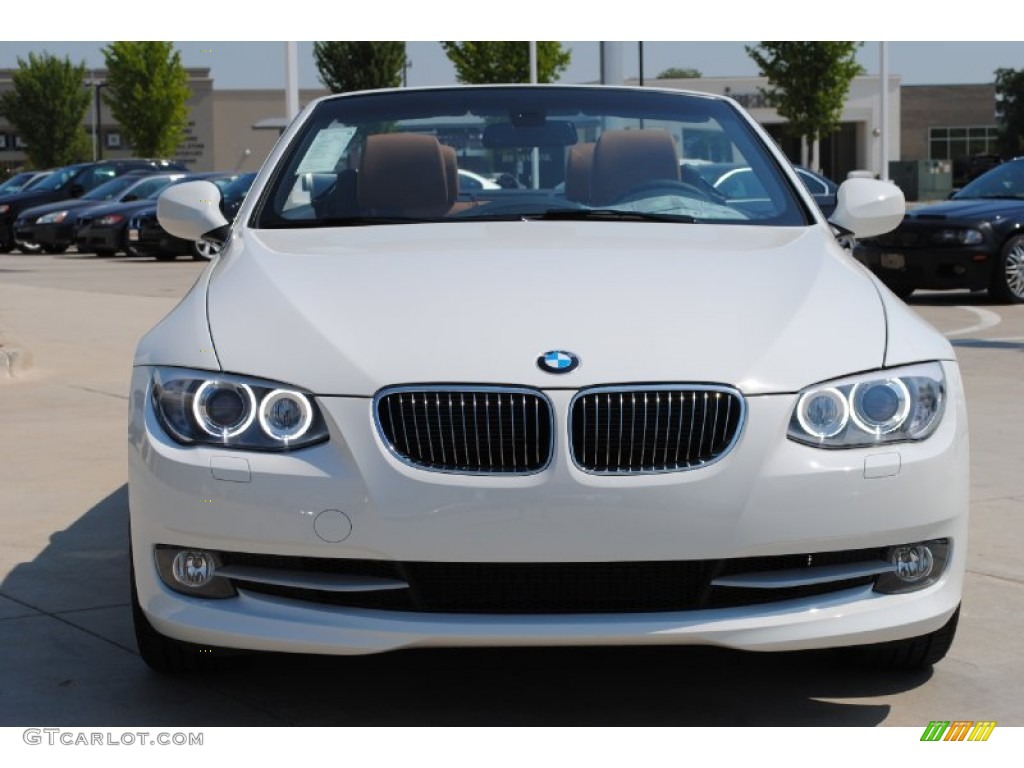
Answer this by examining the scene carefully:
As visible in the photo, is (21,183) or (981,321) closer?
(981,321)

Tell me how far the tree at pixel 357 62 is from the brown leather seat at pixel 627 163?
196 feet

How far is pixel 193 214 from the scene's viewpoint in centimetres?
534

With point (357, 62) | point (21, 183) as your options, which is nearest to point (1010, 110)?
point (357, 62)

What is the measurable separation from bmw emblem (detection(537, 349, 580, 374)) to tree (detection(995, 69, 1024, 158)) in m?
84.6

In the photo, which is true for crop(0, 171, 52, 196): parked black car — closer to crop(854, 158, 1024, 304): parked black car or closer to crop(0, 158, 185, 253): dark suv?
crop(0, 158, 185, 253): dark suv

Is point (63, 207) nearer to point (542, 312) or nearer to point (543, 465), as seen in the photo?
point (542, 312)

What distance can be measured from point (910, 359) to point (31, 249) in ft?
93.6

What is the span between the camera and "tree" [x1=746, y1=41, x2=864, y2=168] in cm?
5012

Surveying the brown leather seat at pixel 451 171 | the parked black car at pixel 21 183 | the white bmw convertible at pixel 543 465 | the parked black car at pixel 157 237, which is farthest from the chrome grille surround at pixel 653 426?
the parked black car at pixel 21 183

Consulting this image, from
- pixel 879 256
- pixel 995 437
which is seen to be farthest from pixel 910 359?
pixel 879 256

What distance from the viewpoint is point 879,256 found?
15.8m

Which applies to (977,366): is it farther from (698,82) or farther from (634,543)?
(698,82)

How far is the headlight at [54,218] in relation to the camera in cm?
2920

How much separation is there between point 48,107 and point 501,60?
2993 cm
